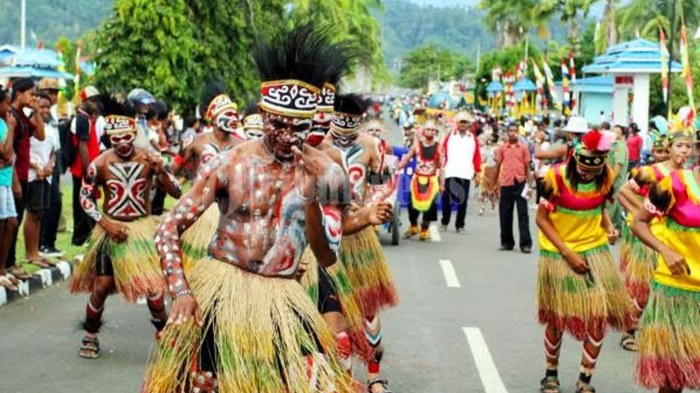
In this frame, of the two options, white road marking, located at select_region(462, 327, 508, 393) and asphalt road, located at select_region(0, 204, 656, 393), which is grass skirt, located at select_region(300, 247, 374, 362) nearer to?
asphalt road, located at select_region(0, 204, 656, 393)

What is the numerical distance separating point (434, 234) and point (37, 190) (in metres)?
7.41

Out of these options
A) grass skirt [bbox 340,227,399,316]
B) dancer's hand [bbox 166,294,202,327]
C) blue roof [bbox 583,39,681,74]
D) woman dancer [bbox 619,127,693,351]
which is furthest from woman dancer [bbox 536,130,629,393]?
blue roof [bbox 583,39,681,74]

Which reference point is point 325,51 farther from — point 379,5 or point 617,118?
point 379,5

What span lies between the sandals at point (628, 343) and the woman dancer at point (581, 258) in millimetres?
1877

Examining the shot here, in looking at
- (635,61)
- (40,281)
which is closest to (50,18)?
(635,61)

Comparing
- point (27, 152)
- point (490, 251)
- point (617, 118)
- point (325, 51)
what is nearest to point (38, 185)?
point (27, 152)

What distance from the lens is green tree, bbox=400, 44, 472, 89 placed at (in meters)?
142

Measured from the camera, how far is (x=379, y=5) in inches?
2633

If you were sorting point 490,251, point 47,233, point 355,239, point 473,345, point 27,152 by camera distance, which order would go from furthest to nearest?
point 490,251
point 47,233
point 27,152
point 473,345
point 355,239

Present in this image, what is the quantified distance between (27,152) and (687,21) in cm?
6241

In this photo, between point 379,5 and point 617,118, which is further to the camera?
point 379,5

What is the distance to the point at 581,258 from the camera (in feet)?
25.6

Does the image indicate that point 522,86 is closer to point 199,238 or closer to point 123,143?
point 123,143

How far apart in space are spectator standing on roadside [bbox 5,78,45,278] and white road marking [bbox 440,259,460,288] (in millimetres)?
4433
